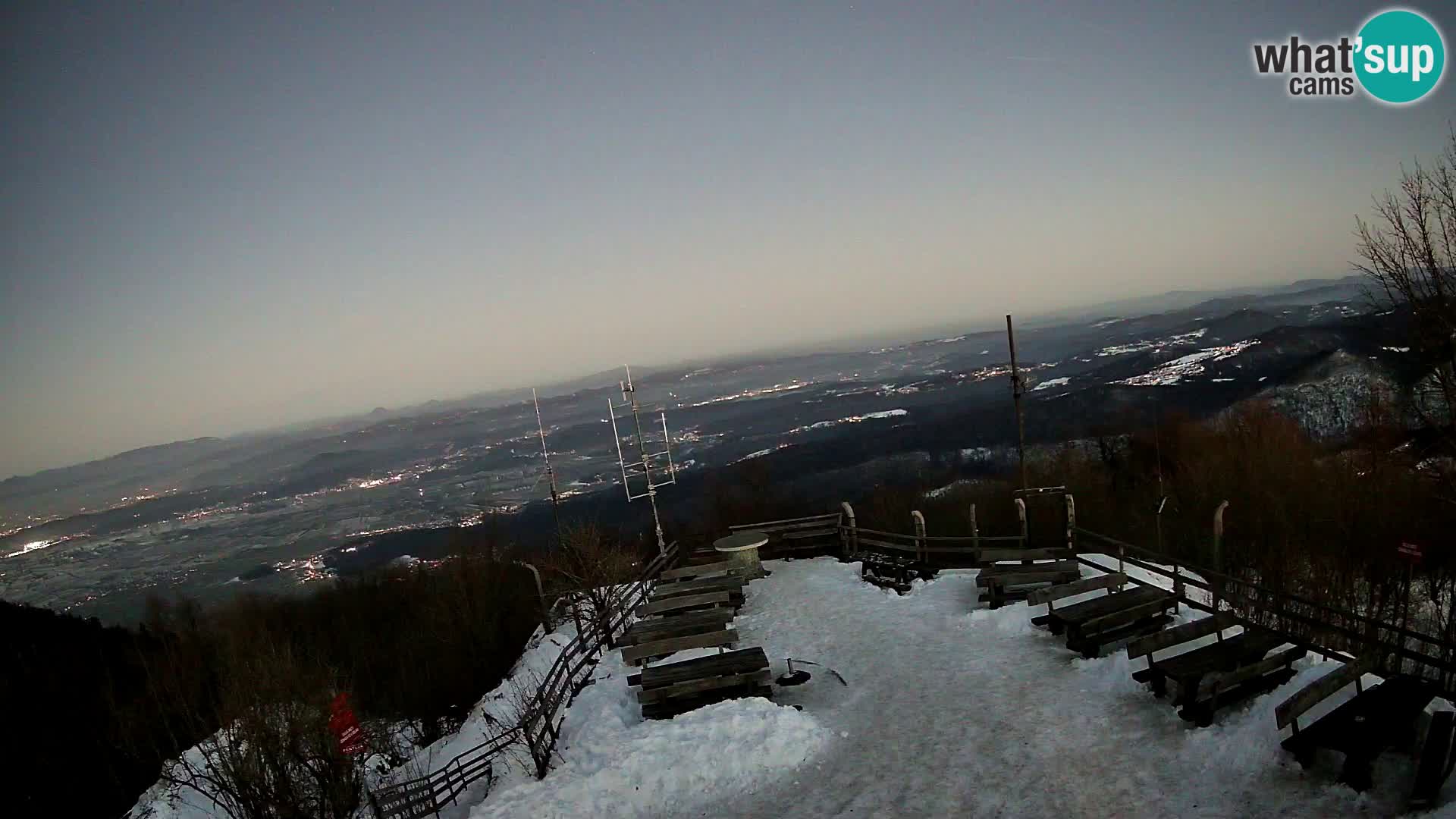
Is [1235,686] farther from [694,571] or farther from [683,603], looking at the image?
[694,571]

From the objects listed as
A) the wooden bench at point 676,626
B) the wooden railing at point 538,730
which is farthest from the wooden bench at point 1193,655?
the wooden railing at point 538,730

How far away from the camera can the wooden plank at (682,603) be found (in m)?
15.7

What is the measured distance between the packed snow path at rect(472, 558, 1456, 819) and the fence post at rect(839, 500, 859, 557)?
7.27 meters

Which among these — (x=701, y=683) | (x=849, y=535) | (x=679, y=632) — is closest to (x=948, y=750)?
(x=701, y=683)

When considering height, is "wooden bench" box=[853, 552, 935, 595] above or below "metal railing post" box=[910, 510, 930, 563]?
below

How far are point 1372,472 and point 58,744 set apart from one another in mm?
65971

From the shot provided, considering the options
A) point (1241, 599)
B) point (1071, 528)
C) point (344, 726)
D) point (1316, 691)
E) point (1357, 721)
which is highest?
point (1316, 691)

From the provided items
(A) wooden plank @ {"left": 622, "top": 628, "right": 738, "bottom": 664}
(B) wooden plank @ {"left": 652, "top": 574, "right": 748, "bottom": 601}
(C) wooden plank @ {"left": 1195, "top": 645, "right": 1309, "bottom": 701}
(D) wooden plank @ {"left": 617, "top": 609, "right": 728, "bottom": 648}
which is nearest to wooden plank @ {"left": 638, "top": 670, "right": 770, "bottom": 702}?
(A) wooden plank @ {"left": 622, "top": 628, "right": 738, "bottom": 664}

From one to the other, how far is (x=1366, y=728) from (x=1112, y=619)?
14.1 feet

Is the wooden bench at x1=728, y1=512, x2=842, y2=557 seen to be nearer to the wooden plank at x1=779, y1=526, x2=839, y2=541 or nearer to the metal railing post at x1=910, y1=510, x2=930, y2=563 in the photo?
the wooden plank at x1=779, y1=526, x2=839, y2=541

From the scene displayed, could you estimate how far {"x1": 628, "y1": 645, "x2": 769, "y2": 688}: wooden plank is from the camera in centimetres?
1163

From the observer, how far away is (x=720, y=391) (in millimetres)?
160750

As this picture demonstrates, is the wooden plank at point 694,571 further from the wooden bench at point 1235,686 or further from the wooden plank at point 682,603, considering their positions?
the wooden bench at point 1235,686

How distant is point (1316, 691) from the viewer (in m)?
7.53
